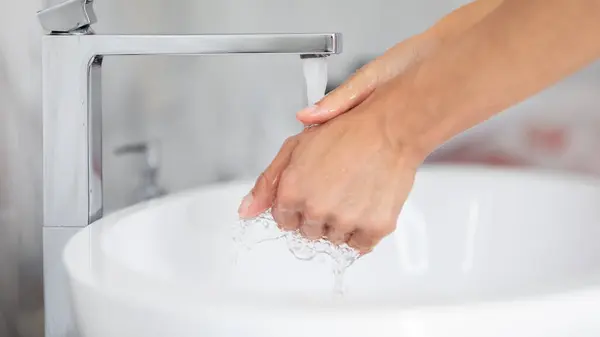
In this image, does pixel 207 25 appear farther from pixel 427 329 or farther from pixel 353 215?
pixel 427 329

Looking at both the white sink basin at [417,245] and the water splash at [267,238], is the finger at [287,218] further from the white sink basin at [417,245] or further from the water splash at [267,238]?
the water splash at [267,238]

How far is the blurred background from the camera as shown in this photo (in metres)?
1.02

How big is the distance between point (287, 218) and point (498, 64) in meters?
0.21

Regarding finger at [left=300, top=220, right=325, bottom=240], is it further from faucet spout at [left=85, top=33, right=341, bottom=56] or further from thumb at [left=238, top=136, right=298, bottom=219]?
faucet spout at [left=85, top=33, right=341, bottom=56]

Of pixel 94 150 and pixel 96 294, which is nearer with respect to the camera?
pixel 96 294

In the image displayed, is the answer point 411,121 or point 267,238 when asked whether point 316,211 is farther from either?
point 267,238

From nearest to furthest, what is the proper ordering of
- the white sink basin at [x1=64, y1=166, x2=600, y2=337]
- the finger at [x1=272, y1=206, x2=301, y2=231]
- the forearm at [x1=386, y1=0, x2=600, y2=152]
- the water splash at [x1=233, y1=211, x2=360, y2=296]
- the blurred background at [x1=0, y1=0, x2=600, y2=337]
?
the forearm at [x1=386, y1=0, x2=600, y2=152] < the finger at [x1=272, y1=206, x2=301, y2=231] < the white sink basin at [x1=64, y1=166, x2=600, y2=337] < the water splash at [x1=233, y1=211, x2=360, y2=296] < the blurred background at [x1=0, y1=0, x2=600, y2=337]

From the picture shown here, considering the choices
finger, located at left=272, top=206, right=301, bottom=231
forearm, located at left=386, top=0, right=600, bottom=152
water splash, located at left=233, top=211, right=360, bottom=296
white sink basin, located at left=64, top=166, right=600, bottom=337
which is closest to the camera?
forearm, located at left=386, top=0, right=600, bottom=152

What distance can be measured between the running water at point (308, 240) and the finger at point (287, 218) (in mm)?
47

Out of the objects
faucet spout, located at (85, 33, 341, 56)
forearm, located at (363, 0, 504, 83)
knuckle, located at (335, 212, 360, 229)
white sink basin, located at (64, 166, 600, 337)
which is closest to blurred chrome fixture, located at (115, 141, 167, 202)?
white sink basin, located at (64, 166, 600, 337)

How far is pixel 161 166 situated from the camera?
105cm

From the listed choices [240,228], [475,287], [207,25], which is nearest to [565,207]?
[475,287]

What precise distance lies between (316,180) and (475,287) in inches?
17.8

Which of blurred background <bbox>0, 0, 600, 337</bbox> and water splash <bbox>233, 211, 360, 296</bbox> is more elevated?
blurred background <bbox>0, 0, 600, 337</bbox>
